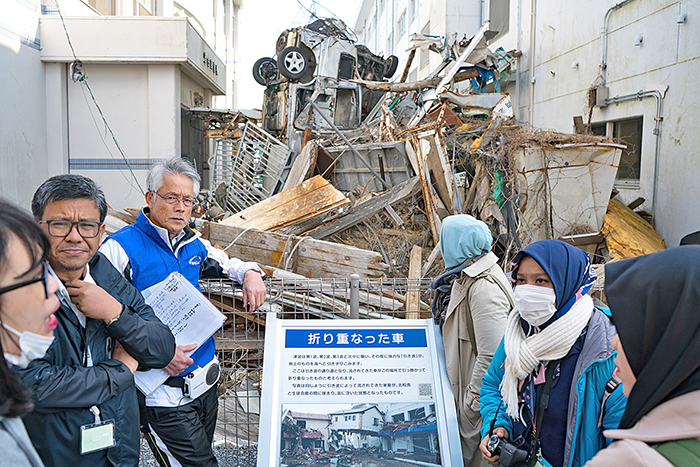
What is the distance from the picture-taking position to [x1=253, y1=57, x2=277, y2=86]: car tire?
51.8ft

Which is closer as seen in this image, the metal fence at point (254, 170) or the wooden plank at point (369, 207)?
the wooden plank at point (369, 207)

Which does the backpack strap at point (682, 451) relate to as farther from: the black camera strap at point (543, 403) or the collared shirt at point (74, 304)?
the collared shirt at point (74, 304)

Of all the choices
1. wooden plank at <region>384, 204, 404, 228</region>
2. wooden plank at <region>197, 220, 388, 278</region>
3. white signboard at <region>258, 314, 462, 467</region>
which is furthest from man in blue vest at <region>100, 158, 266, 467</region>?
wooden plank at <region>384, 204, 404, 228</region>

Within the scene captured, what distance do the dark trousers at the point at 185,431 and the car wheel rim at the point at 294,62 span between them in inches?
493

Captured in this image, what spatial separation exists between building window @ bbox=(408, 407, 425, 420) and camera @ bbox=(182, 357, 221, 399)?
3.61 ft

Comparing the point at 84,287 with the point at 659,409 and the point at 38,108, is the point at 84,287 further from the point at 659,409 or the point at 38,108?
the point at 38,108

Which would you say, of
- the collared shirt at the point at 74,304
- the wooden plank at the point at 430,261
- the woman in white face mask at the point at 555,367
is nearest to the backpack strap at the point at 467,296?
the woman in white face mask at the point at 555,367

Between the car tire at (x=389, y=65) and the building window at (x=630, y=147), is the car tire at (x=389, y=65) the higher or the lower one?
the higher one

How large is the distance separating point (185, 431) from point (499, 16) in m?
16.3

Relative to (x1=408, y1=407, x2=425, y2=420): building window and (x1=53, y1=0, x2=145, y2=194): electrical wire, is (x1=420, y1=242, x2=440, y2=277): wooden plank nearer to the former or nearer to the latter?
(x1=408, y1=407, x2=425, y2=420): building window

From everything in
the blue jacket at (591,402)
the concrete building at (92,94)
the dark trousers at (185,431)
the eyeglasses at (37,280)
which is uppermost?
the concrete building at (92,94)

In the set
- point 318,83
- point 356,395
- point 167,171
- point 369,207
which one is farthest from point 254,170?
point 356,395

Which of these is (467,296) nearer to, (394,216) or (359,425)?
(359,425)

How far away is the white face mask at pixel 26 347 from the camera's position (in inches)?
41.1
